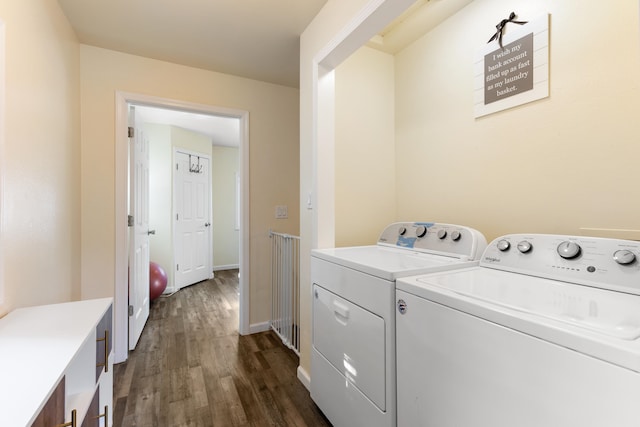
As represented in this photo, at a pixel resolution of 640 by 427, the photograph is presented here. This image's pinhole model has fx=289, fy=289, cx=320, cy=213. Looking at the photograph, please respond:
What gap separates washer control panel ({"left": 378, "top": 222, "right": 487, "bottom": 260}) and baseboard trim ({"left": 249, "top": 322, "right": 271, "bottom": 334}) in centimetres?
156

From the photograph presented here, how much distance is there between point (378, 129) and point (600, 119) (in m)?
1.23

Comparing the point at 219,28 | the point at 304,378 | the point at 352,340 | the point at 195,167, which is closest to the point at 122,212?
the point at 219,28

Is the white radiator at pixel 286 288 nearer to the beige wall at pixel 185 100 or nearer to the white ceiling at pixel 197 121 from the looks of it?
the beige wall at pixel 185 100

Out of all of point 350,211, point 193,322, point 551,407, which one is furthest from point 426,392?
point 193,322

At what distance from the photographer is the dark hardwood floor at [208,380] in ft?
5.33

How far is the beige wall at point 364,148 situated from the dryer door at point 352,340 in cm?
58

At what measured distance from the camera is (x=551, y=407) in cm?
61

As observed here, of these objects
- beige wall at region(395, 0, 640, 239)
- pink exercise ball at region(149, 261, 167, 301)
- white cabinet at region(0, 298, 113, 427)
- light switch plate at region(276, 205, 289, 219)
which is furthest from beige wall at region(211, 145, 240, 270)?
white cabinet at region(0, 298, 113, 427)

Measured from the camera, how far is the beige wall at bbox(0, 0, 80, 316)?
1191mm

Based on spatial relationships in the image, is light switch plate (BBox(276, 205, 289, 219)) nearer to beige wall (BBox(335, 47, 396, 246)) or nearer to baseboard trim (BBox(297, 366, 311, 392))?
beige wall (BBox(335, 47, 396, 246))

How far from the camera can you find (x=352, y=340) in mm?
1295

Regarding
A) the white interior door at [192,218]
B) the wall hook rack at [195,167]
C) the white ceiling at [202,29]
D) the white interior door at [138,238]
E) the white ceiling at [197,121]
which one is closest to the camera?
the white ceiling at [202,29]

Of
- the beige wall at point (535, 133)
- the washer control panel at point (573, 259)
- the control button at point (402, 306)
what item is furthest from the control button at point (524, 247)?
the control button at point (402, 306)

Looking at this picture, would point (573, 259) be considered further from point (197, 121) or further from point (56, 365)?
point (197, 121)
